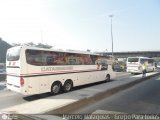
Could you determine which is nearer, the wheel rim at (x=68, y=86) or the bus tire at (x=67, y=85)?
the bus tire at (x=67, y=85)

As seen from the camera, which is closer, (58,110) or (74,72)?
(58,110)

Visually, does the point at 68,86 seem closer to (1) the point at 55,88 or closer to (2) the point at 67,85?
(2) the point at 67,85

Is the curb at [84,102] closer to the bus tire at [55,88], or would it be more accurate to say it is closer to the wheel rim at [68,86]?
the wheel rim at [68,86]

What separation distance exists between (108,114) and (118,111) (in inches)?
26.1

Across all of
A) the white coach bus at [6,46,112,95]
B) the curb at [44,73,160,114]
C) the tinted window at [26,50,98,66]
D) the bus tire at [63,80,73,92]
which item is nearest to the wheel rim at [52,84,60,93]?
the white coach bus at [6,46,112,95]

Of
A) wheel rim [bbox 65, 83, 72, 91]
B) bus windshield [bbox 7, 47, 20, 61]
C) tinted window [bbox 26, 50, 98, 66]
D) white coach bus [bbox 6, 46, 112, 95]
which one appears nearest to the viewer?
white coach bus [bbox 6, 46, 112, 95]

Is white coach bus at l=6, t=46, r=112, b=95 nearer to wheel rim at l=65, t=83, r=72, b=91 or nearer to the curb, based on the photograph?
wheel rim at l=65, t=83, r=72, b=91

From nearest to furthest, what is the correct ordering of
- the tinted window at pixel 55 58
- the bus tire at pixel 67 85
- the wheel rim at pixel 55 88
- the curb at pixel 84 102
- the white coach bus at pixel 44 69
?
the curb at pixel 84 102 < the white coach bus at pixel 44 69 < the tinted window at pixel 55 58 < the wheel rim at pixel 55 88 < the bus tire at pixel 67 85

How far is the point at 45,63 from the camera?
12180 millimetres

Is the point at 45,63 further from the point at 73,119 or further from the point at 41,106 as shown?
the point at 73,119

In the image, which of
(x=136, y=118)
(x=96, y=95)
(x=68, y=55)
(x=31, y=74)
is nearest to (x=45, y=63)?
(x=31, y=74)

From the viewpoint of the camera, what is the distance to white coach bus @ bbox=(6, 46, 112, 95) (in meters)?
11.0

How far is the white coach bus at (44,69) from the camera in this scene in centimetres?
1104

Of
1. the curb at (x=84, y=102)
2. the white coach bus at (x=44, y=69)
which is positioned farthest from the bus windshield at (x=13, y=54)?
the curb at (x=84, y=102)
